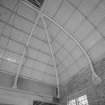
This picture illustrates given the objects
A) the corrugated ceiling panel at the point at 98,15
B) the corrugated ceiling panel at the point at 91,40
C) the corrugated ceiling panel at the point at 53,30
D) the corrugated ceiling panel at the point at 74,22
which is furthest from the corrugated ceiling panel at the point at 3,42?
the corrugated ceiling panel at the point at 98,15

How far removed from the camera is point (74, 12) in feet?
44.1

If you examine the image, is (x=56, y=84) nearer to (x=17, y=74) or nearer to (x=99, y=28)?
(x=17, y=74)

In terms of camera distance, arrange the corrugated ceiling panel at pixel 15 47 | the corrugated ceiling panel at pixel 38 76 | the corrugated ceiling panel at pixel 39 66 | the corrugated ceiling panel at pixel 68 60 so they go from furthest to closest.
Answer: the corrugated ceiling panel at pixel 38 76 → the corrugated ceiling panel at pixel 39 66 → the corrugated ceiling panel at pixel 68 60 → the corrugated ceiling panel at pixel 15 47

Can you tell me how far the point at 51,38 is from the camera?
17.2m

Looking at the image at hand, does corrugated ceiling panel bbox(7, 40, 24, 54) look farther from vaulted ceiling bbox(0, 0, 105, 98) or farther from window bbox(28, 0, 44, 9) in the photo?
window bbox(28, 0, 44, 9)

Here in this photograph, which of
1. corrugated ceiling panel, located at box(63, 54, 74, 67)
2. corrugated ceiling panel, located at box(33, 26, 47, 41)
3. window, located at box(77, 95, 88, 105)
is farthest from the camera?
corrugated ceiling panel, located at box(63, 54, 74, 67)

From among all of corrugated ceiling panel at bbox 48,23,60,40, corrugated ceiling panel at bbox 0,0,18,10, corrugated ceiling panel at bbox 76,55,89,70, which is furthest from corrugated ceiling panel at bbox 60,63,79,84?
corrugated ceiling panel at bbox 0,0,18,10

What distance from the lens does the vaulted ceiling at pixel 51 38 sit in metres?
13.3

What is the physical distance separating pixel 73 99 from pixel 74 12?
1183cm

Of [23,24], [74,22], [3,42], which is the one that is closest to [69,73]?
[74,22]

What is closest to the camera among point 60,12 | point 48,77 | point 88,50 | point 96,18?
point 96,18

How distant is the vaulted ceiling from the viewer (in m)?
13.3

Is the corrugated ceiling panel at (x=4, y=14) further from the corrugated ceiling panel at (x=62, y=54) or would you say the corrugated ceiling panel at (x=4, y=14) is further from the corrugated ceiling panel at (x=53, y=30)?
the corrugated ceiling panel at (x=62, y=54)

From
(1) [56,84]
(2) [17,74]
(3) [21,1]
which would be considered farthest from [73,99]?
(3) [21,1]
